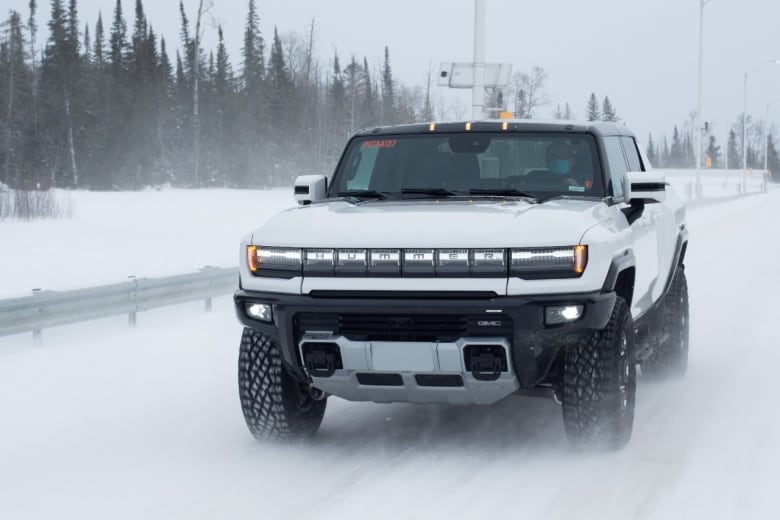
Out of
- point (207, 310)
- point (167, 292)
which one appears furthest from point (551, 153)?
point (207, 310)

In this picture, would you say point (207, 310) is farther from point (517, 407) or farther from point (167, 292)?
point (517, 407)

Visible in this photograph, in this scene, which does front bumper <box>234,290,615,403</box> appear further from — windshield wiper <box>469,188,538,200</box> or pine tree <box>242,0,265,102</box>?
pine tree <box>242,0,265,102</box>

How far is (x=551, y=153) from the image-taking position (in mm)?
6320

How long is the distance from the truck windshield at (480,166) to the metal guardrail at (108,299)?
3.34 meters

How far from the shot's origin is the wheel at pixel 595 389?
210 inches

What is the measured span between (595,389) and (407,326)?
0.99 metres

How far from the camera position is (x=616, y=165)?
6.79 metres

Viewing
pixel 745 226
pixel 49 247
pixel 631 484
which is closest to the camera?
pixel 631 484

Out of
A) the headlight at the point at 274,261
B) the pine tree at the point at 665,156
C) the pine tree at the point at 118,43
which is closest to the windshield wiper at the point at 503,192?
the headlight at the point at 274,261

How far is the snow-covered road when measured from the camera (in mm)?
4699

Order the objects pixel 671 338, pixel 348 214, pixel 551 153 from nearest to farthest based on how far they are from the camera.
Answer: pixel 348 214
pixel 551 153
pixel 671 338

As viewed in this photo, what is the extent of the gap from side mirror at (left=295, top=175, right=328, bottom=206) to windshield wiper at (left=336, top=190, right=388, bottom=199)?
0.12 meters

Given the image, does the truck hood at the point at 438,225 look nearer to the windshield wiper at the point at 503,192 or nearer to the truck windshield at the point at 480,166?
the windshield wiper at the point at 503,192

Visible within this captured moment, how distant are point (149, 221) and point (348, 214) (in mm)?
24941
